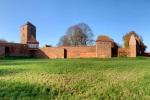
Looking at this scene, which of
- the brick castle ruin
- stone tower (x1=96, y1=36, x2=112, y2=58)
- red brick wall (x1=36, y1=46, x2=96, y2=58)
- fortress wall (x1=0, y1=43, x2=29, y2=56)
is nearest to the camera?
stone tower (x1=96, y1=36, x2=112, y2=58)

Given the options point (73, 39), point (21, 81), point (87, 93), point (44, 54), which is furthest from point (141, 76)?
point (73, 39)

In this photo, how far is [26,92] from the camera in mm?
11297

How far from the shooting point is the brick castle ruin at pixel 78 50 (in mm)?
53562

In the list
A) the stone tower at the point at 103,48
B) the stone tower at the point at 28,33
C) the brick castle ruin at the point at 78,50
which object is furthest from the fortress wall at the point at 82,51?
the stone tower at the point at 28,33

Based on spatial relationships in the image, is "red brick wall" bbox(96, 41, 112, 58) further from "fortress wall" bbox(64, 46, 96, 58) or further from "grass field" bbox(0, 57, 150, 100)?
"grass field" bbox(0, 57, 150, 100)

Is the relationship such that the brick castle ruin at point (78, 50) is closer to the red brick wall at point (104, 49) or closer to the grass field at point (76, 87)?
the red brick wall at point (104, 49)

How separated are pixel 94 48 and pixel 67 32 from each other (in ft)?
65.0

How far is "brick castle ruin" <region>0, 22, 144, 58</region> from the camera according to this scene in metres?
53.6

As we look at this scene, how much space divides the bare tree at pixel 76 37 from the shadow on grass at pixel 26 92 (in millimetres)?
58729

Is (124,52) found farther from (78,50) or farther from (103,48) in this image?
(78,50)

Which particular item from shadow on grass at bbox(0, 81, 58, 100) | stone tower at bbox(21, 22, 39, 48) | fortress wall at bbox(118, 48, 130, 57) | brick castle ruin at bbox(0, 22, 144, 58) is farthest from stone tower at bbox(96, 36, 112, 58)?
shadow on grass at bbox(0, 81, 58, 100)

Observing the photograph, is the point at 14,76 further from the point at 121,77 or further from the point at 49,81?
the point at 121,77

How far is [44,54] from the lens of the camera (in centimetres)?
5884

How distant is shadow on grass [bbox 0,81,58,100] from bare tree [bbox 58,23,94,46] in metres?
58.7
